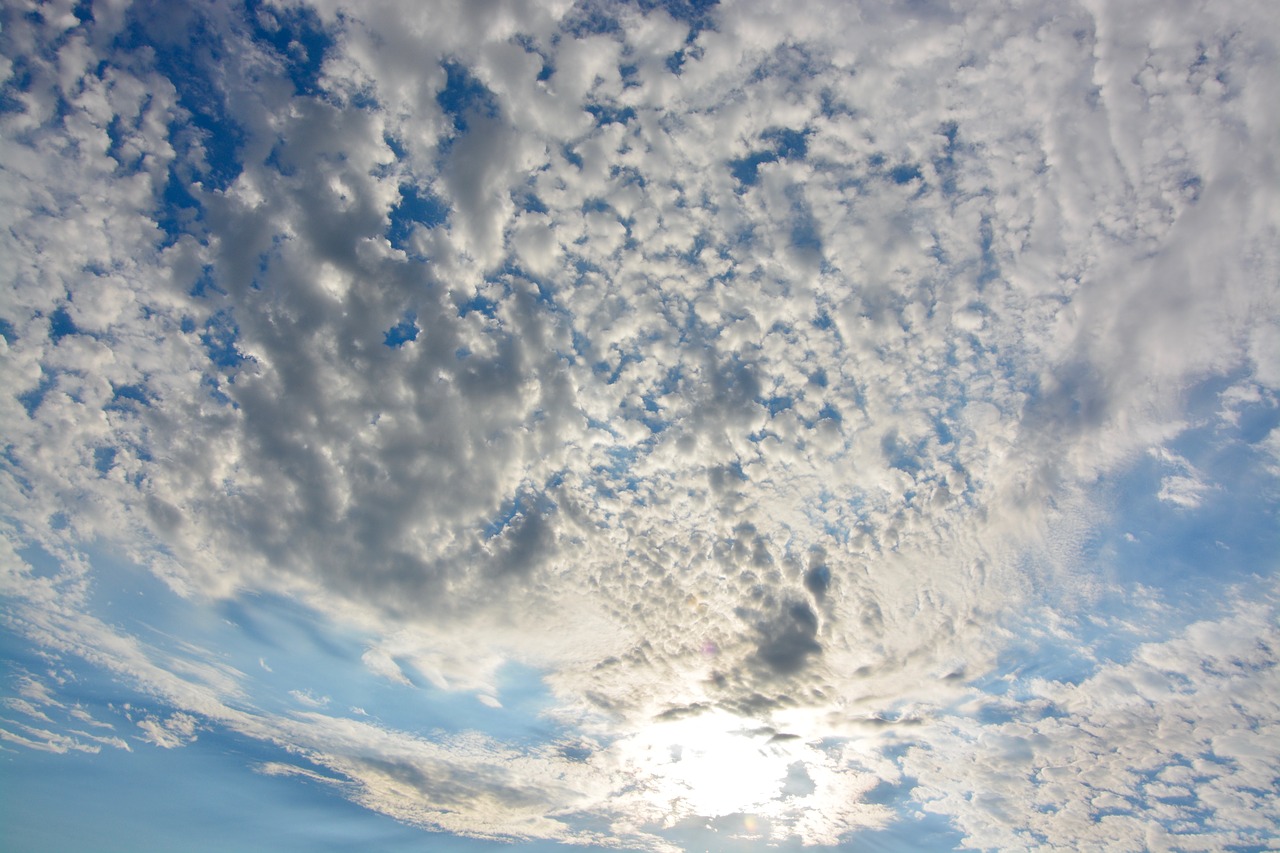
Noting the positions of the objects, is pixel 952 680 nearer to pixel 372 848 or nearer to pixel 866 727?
pixel 866 727

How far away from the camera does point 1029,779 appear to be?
92.0ft

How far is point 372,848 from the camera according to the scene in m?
51.8

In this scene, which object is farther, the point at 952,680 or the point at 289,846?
the point at 289,846

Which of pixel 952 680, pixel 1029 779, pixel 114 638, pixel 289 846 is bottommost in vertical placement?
pixel 289 846

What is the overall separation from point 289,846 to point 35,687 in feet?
107

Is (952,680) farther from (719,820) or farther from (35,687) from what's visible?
(35,687)

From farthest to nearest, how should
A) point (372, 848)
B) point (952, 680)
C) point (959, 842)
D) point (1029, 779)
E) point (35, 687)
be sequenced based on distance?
point (372, 848) → point (959, 842) → point (35, 687) → point (1029, 779) → point (952, 680)

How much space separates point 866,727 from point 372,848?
52.4 meters

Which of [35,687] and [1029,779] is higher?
[35,687]

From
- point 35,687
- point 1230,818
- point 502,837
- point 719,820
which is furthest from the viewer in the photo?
point 502,837

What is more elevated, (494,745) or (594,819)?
(494,745)

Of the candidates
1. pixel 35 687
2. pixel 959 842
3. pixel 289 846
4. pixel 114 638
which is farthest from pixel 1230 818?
pixel 289 846

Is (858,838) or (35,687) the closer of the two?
(35,687)

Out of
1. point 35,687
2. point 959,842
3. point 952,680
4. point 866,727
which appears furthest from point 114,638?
point 959,842
